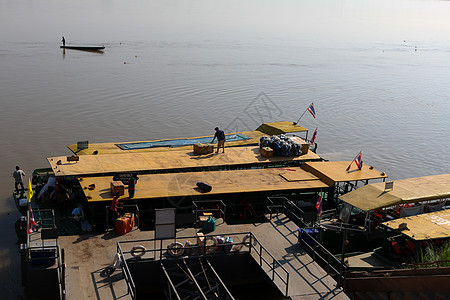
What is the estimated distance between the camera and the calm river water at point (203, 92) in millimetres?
40688

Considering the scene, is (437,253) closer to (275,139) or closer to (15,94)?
(275,139)

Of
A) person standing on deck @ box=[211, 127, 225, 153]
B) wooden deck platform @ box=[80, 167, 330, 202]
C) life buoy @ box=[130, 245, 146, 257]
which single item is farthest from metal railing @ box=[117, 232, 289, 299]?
person standing on deck @ box=[211, 127, 225, 153]

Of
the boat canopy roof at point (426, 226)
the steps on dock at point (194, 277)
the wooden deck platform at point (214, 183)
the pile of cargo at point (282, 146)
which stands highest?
the pile of cargo at point (282, 146)

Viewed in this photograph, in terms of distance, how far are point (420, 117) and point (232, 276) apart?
40825 mm

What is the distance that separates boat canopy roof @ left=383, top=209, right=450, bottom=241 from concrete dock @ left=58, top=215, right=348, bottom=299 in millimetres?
3984

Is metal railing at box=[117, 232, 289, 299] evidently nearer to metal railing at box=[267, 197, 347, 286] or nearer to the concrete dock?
the concrete dock

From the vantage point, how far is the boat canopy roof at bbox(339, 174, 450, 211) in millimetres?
22344

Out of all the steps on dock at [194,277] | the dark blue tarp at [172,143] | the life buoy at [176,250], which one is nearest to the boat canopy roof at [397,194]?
the steps on dock at [194,277]

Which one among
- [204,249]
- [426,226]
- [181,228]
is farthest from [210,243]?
[426,226]

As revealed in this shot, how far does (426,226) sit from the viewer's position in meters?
20.7

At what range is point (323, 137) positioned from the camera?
145 ft

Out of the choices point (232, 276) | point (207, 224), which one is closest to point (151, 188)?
point (207, 224)

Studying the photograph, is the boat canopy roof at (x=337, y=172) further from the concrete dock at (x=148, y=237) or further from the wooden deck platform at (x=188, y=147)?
the wooden deck platform at (x=188, y=147)

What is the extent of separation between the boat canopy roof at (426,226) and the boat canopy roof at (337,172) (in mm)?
4080
